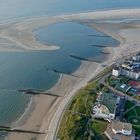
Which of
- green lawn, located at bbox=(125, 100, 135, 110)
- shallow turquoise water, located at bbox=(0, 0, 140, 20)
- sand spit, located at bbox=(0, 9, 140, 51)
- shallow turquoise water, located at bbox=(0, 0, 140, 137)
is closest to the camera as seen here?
green lawn, located at bbox=(125, 100, 135, 110)

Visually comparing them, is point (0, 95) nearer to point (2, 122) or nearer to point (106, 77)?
point (2, 122)

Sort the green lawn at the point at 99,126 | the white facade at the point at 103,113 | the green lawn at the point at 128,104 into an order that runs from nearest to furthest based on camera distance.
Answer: the green lawn at the point at 99,126, the white facade at the point at 103,113, the green lawn at the point at 128,104

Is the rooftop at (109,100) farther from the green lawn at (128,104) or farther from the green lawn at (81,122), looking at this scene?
the green lawn at (128,104)

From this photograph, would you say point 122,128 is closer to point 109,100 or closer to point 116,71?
point 109,100

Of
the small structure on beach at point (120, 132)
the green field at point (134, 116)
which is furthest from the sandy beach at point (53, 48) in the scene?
the green field at point (134, 116)

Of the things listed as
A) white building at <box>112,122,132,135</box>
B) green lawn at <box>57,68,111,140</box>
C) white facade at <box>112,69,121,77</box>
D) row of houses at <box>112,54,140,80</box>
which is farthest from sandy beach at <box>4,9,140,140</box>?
white building at <box>112,122,132,135</box>

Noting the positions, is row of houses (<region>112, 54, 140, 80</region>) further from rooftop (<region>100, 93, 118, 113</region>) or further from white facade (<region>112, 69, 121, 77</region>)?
rooftop (<region>100, 93, 118, 113</region>)

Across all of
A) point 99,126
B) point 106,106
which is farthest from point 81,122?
point 106,106

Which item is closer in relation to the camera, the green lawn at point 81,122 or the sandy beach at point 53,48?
the green lawn at point 81,122

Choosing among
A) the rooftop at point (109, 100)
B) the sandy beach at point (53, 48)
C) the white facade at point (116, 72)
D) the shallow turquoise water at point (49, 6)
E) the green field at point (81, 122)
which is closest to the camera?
the green field at point (81, 122)

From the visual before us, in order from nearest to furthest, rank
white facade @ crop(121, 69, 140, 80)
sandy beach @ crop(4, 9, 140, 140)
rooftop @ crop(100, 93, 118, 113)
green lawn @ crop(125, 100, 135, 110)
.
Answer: sandy beach @ crop(4, 9, 140, 140)
rooftop @ crop(100, 93, 118, 113)
green lawn @ crop(125, 100, 135, 110)
white facade @ crop(121, 69, 140, 80)
